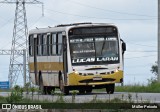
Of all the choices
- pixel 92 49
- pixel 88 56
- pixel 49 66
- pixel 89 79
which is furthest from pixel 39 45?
pixel 89 79

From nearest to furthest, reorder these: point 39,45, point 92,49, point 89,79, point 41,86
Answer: point 89,79 < point 92,49 < point 39,45 < point 41,86

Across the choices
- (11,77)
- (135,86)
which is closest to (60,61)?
(135,86)

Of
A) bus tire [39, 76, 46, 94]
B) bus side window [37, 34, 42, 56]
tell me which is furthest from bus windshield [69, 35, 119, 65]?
bus tire [39, 76, 46, 94]

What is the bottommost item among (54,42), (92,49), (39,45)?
(92,49)

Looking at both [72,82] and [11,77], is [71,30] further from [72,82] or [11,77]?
[11,77]

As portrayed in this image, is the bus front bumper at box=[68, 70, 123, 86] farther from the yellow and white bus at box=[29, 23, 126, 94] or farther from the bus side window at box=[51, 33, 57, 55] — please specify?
the bus side window at box=[51, 33, 57, 55]

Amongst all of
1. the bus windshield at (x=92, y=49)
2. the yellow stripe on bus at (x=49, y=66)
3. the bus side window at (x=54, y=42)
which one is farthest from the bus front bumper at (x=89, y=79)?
the bus side window at (x=54, y=42)

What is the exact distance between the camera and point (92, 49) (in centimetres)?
4016

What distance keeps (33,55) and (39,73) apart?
122 centimetres

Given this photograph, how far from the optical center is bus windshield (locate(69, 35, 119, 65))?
40.1 m

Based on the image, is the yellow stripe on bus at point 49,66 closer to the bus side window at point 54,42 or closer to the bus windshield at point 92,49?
the bus side window at point 54,42

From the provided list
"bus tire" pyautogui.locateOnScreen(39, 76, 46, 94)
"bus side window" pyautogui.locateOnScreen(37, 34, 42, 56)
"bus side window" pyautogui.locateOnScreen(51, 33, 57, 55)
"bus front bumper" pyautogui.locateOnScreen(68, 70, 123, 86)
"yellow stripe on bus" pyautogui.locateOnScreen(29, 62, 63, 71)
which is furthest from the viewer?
"bus tire" pyautogui.locateOnScreen(39, 76, 46, 94)

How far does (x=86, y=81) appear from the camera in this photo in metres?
39.9

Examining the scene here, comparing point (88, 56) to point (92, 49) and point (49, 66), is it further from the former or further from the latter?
point (49, 66)
